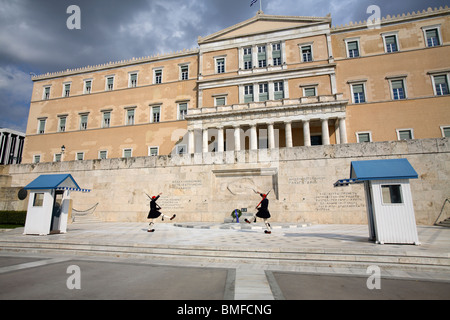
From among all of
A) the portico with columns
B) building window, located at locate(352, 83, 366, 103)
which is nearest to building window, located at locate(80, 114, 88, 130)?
the portico with columns

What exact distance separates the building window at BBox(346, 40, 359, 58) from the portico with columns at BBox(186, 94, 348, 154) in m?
7.49

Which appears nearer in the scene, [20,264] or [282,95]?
[20,264]

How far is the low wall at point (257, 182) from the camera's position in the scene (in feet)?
48.2

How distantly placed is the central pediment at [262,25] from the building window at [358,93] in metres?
9.24

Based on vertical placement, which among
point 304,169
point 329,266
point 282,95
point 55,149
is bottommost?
point 329,266

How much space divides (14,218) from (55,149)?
87.2 ft

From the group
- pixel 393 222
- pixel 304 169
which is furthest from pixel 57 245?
pixel 304 169

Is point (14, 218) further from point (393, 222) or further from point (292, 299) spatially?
point (393, 222)

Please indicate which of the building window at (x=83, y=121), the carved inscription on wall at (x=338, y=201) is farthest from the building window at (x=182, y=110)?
the carved inscription on wall at (x=338, y=201)

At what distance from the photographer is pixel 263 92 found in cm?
3234

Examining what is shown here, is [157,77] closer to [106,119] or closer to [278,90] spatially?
[106,119]

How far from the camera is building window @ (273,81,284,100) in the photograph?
31602mm

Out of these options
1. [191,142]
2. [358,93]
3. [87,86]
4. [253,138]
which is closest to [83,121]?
[87,86]
